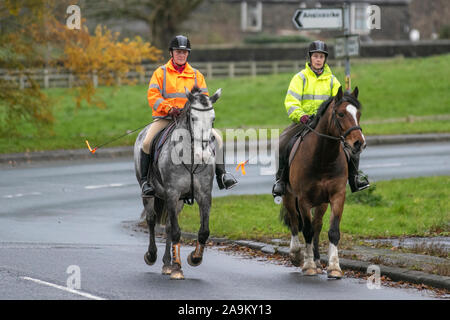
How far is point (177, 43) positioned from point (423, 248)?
4209 mm

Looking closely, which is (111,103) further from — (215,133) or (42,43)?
(215,133)

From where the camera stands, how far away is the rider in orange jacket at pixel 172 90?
37.8 feet

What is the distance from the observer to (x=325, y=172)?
11.0 meters

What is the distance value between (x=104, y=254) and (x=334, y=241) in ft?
11.2

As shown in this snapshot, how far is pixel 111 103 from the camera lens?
1764 inches

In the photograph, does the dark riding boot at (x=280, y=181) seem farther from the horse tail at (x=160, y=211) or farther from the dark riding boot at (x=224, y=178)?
the horse tail at (x=160, y=211)

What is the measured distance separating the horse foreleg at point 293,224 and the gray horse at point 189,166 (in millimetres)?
1290

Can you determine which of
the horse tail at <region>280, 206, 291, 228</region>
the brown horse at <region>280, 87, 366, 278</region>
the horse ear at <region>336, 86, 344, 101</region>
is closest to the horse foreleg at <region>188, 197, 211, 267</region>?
the brown horse at <region>280, 87, 366, 278</region>

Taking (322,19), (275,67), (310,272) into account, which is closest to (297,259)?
(310,272)

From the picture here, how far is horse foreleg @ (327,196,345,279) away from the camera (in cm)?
1052

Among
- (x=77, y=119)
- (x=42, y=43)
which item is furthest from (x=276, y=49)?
(x=42, y=43)

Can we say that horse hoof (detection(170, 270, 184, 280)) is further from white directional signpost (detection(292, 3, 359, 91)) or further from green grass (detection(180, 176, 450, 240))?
white directional signpost (detection(292, 3, 359, 91))

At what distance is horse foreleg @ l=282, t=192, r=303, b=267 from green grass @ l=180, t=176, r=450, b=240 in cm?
155

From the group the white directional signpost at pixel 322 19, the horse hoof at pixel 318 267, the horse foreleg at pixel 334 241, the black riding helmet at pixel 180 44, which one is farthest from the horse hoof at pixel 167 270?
the white directional signpost at pixel 322 19
